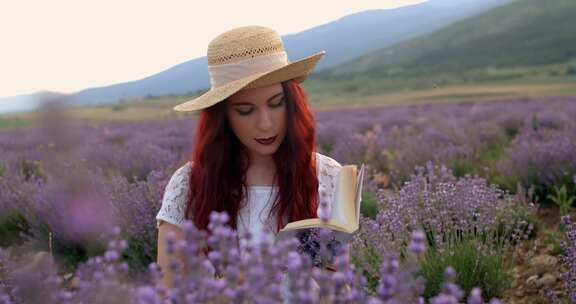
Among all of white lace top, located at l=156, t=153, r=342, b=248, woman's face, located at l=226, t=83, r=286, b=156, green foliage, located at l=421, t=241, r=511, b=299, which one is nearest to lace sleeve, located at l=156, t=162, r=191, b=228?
white lace top, located at l=156, t=153, r=342, b=248

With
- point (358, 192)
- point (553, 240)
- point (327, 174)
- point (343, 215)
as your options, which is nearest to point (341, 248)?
point (343, 215)

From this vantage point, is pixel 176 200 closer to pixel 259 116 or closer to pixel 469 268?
pixel 259 116

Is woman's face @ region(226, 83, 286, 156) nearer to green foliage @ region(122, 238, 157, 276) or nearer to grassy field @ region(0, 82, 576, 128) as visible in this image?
green foliage @ region(122, 238, 157, 276)

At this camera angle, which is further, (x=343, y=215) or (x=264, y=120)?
(x=264, y=120)

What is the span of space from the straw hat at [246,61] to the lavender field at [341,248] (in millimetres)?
593

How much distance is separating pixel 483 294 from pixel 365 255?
555 millimetres

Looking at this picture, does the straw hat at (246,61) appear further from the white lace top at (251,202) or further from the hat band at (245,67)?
the white lace top at (251,202)

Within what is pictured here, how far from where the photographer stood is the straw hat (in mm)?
2123

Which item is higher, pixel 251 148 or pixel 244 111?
pixel 244 111

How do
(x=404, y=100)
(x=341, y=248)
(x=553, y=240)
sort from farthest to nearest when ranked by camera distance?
(x=404, y=100) → (x=553, y=240) → (x=341, y=248)

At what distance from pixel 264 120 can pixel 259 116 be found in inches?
1.7

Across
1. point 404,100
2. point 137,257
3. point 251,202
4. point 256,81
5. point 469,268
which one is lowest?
point 404,100

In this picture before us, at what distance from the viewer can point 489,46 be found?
238 feet

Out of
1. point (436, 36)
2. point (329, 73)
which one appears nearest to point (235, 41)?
point (329, 73)
